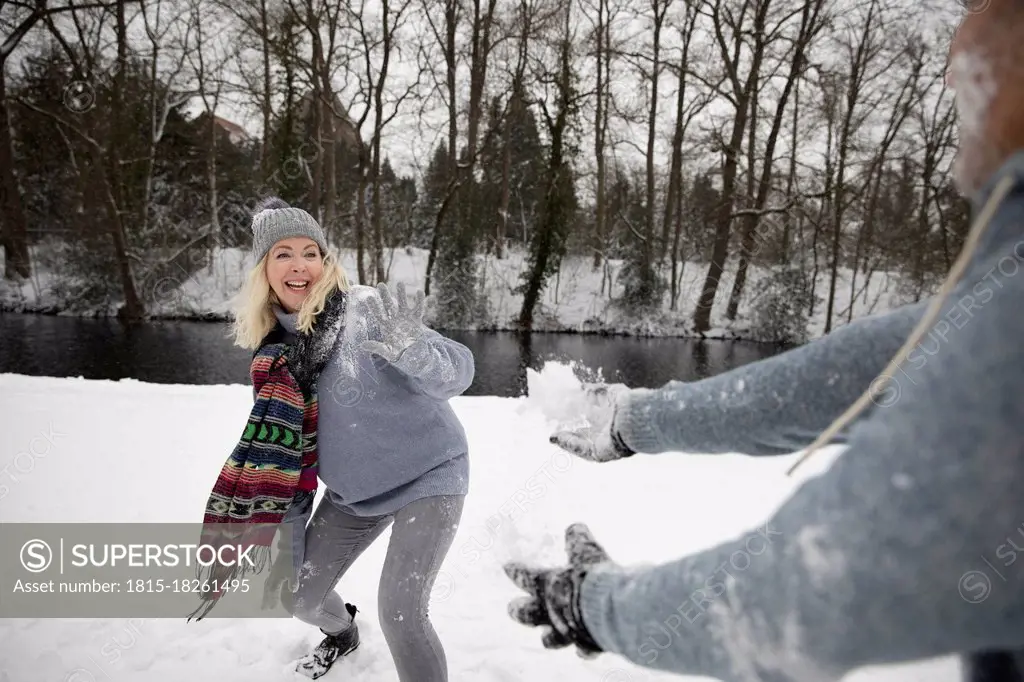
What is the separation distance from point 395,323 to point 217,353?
1291 cm

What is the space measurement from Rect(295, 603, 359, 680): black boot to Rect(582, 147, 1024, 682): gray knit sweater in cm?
251

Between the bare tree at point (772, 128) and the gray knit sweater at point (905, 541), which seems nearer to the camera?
the gray knit sweater at point (905, 541)

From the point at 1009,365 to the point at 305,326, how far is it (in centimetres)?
218

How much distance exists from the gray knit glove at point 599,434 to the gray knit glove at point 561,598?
298 millimetres

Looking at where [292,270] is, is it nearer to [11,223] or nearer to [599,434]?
[599,434]

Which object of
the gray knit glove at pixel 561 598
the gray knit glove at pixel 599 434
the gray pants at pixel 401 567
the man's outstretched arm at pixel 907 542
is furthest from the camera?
the gray pants at pixel 401 567

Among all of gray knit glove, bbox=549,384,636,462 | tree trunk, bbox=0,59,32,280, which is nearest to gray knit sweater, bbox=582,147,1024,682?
gray knit glove, bbox=549,384,636,462

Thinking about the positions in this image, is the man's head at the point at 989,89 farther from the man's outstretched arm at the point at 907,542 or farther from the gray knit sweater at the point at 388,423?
the gray knit sweater at the point at 388,423

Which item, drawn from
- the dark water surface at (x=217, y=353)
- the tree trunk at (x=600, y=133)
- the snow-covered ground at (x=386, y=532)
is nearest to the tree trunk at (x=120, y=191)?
the dark water surface at (x=217, y=353)

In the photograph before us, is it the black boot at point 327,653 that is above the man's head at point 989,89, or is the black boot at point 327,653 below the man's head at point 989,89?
below

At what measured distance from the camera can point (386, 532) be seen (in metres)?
3.87

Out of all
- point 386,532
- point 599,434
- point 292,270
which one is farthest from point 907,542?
point 386,532

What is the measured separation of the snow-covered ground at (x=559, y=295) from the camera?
61.8ft

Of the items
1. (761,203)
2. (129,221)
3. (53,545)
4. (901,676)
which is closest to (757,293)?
(761,203)
